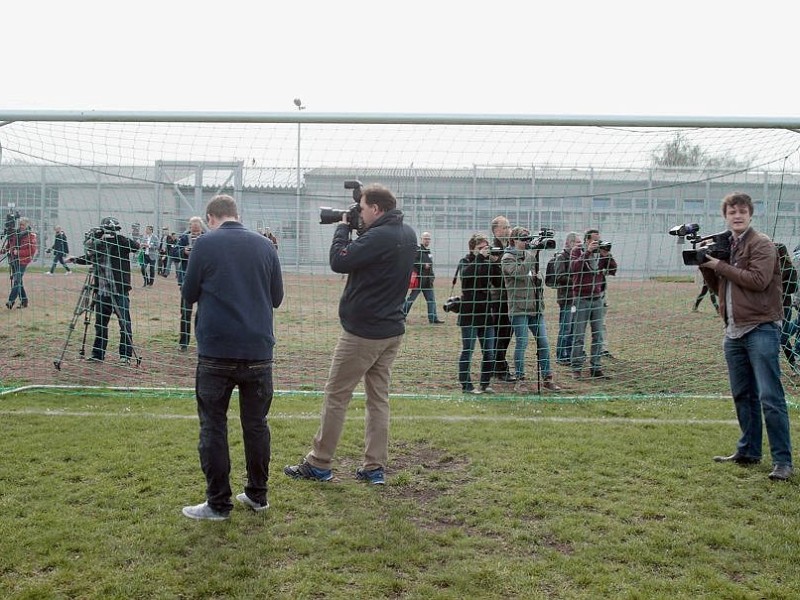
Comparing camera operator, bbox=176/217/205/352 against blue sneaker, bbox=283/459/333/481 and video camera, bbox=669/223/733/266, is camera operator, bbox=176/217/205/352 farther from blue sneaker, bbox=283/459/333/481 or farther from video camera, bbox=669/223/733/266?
video camera, bbox=669/223/733/266

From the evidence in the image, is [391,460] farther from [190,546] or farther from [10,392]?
[10,392]

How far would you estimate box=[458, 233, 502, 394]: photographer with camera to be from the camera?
8.23 metres

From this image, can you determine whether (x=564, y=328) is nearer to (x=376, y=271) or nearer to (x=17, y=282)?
(x=376, y=271)

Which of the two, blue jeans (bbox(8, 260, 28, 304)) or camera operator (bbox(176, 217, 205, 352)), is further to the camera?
blue jeans (bbox(8, 260, 28, 304))

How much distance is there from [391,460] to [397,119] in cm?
270

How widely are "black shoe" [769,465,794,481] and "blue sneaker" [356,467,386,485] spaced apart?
268cm

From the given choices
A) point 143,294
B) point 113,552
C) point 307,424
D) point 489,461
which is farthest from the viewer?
point 143,294

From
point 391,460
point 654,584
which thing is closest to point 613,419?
point 391,460

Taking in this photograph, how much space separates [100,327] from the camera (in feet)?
29.6

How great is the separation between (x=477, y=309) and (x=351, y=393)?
12.1ft

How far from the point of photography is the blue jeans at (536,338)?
8.35m

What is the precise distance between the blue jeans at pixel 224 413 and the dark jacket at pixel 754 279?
126 inches

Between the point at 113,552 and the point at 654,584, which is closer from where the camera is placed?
the point at 654,584

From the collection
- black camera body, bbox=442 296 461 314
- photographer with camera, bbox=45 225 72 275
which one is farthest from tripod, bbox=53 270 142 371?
black camera body, bbox=442 296 461 314
